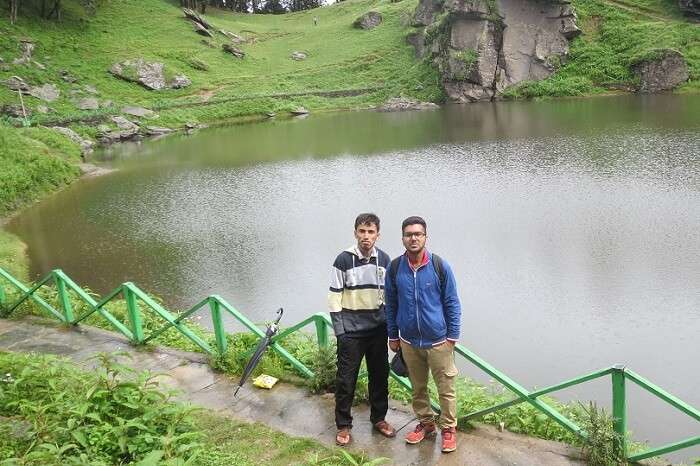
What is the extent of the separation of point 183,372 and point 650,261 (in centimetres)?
1174

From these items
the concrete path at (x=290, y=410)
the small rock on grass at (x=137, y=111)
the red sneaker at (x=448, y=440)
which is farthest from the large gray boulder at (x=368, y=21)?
the red sneaker at (x=448, y=440)

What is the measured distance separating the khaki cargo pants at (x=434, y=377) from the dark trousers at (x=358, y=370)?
345 mm

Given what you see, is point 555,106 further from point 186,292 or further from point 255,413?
point 255,413

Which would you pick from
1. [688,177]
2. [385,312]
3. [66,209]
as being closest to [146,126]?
[66,209]

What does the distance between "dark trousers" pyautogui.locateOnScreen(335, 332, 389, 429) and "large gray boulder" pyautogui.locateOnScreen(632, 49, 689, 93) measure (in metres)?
51.3

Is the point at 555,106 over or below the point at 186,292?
over

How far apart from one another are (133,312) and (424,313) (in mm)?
5494

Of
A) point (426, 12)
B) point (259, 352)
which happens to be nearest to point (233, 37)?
point (426, 12)

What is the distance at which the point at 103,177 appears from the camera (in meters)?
31.8

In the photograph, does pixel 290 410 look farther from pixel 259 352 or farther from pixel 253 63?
pixel 253 63

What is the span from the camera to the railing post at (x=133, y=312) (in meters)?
9.18

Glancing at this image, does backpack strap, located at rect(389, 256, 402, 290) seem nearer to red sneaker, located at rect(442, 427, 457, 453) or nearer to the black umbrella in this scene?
red sneaker, located at rect(442, 427, 457, 453)

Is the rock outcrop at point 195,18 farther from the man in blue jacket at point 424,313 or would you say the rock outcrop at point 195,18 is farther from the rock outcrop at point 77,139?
the man in blue jacket at point 424,313

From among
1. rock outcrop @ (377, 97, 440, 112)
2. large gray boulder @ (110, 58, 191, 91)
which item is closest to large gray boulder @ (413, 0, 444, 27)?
rock outcrop @ (377, 97, 440, 112)
